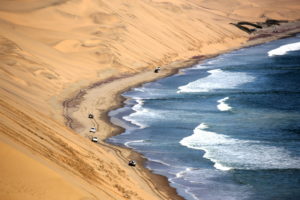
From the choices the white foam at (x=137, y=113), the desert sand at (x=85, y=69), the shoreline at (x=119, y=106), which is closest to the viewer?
the desert sand at (x=85, y=69)

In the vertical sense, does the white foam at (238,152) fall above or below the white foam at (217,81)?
below

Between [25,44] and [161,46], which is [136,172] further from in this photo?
[161,46]

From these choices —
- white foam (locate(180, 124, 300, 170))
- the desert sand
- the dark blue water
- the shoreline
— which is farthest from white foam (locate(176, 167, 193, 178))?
white foam (locate(180, 124, 300, 170))

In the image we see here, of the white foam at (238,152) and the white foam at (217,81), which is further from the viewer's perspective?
the white foam at (217,81)

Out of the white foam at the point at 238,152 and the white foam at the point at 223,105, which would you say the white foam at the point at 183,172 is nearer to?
the white foam at the point at 238,152

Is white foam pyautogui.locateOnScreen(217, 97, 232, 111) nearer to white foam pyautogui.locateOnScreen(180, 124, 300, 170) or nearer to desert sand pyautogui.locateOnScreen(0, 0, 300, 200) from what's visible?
white foam pyautogui.locateOnScreen(180, 124, 300, 170)

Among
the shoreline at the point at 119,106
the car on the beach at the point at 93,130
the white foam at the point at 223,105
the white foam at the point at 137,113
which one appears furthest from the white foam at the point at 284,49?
the car on the beach at the point at 93,130
